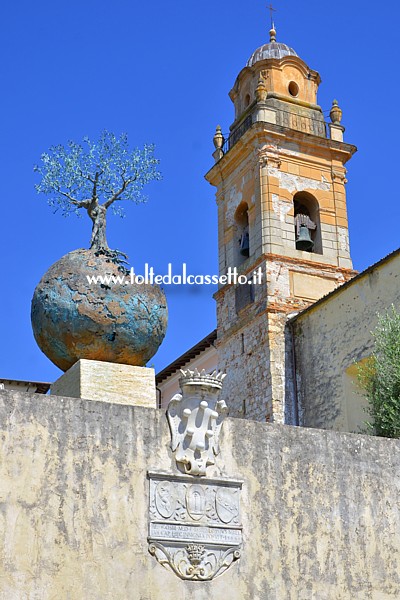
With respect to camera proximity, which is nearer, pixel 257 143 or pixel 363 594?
pixel 363 594

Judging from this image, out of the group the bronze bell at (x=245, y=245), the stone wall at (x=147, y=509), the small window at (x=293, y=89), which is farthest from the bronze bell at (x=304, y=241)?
the stone wall at (x=147, y=509)

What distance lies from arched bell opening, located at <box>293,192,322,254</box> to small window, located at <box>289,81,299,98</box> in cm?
306

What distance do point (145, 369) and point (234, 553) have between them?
1710mm

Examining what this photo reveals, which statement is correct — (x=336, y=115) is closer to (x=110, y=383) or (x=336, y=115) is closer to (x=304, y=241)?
(x=304, y=241)

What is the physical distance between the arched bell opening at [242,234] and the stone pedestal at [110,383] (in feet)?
50.3

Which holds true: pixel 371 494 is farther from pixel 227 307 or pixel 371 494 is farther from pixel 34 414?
pixel 227 307

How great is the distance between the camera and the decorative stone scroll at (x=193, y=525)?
6562 mm

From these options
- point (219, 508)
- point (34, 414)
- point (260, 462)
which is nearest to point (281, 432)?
point (260, 462)

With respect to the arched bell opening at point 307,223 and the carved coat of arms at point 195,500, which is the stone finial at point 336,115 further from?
the carved coat of arms at point 195,500

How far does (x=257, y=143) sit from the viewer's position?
22844 millimetres

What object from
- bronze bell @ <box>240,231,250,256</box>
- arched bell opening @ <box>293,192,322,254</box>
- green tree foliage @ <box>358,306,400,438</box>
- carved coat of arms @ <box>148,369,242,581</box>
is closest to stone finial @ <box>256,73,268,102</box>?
arched bell opening @ <box>293,192,322,254</box>

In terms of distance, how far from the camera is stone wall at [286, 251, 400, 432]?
17.3 metres

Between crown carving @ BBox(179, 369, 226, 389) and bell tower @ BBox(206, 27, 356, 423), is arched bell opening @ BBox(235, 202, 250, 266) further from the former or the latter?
crown carving @ BBox(179, 369, 226, 389)

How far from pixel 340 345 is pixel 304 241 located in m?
4.69
